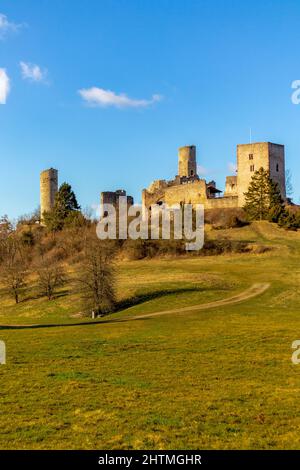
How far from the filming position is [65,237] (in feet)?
263

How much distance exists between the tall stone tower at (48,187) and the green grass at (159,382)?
65.5 meters

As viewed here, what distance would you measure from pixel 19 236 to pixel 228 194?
123ft

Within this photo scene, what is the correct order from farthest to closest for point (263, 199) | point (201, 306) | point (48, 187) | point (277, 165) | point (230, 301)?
point (48, 187) < point (277, 165) < point (263, 199) < point (230, 301) < point (201, 306)

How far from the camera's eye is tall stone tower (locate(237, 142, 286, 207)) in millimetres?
88875

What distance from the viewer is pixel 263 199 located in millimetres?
83125

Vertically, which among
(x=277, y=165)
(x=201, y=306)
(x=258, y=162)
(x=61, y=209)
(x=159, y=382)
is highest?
(x=258, y=162)

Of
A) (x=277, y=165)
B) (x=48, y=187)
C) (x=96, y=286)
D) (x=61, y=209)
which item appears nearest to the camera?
(x=96, y=286)

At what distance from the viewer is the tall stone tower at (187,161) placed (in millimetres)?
108000

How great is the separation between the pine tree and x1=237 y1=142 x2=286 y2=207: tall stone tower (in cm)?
266

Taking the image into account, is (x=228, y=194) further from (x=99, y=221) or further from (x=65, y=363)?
(x=65, y=363)

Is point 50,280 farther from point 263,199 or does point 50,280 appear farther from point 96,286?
point 263,199

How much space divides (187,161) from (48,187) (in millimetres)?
28164

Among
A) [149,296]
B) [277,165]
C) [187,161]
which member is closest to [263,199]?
[277,165]
